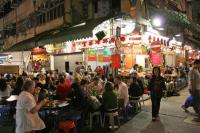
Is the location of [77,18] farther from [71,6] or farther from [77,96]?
[77,96]

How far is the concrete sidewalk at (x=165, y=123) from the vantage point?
819 centimetres

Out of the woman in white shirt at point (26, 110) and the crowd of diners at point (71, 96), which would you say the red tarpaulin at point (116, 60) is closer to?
the crowd of diners at point (71, 96)

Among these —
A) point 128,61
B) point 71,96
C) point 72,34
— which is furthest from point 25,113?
point 128,61

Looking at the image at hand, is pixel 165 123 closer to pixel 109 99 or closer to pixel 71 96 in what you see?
pixel 109 99

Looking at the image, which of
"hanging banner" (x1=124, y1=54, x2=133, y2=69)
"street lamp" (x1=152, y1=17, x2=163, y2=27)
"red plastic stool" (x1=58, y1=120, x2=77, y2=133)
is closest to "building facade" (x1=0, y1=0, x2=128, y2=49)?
"street lamp" (x1=152, y1=17, x2=163, y2=27)

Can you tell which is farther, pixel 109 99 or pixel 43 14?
pixel 43 14

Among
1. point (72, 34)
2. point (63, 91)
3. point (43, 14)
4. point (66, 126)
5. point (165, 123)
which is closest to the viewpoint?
point (66, 126)

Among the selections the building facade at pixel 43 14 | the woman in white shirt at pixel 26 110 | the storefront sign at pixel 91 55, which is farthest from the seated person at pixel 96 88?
the storefront sign at pixel 91 55

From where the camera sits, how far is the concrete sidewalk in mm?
8191

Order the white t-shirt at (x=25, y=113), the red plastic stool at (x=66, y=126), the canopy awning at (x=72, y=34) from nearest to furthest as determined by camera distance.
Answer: the white t-shirt at (x=25, y=113) < the red plastic stool at (x=66, y=126) < the canopy awning at (x=72, y=34)

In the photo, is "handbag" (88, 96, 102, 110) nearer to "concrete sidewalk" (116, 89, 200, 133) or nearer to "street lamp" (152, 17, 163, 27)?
"concrete sidewalk" (116, 89, 200, 133)

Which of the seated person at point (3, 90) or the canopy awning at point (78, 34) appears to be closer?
the seated person at point (3, 90)

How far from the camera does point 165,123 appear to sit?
29.3 ft

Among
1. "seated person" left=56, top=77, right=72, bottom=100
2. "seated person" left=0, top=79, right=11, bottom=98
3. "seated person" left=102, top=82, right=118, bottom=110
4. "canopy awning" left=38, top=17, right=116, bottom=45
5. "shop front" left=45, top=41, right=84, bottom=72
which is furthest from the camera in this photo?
"shop front" left=45, top=41, right=84, bottom=72
